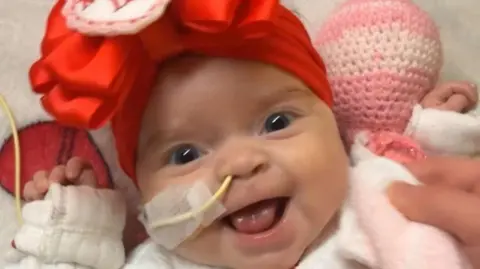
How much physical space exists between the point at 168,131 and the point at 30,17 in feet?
1.22

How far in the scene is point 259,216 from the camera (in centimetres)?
86

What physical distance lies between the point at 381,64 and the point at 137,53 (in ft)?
1.05

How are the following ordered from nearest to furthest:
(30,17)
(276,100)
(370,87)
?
(276,100), (370,87), (30,17)

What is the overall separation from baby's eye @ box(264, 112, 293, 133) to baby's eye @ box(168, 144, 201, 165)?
8 centimetres

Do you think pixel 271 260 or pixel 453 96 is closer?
pixel 271 260

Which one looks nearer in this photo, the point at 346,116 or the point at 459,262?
the point at 459,262

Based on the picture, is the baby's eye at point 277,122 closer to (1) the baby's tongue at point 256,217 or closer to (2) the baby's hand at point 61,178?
(1) the baby's tongue at point 256,217

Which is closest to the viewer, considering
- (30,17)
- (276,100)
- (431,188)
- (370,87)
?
(431,188)

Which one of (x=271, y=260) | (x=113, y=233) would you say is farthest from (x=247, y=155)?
(x=113, y=233)

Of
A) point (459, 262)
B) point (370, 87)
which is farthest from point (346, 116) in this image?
point (459, 262)

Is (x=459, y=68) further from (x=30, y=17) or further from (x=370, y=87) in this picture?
(x=30, y=17)

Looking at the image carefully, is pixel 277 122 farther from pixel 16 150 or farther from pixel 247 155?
pixel 16 150

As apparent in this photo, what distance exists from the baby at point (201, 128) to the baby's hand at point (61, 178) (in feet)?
0.09

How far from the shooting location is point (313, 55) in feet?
3.16
